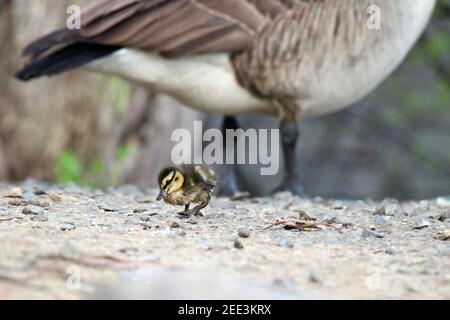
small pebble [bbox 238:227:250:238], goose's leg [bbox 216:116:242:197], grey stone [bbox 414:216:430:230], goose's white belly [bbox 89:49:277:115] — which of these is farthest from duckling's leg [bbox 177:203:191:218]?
goose's leg [bbox 216:116:242:197]

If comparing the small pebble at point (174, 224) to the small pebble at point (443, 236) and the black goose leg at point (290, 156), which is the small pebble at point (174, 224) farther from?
the black goose leg at point (290, 156)

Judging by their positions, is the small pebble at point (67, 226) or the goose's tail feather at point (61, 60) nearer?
the small pebble at point (67, 226)

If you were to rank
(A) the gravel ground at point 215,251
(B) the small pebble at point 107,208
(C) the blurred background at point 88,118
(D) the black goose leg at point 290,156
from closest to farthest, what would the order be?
(A) the gravel ground at point 215,251 < (B) the small pebble at point 107,208 < (D) the black goose leg at point 290,156 < (C) the blurred background at point 88,118

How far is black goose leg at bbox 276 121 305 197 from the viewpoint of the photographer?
7414 mm

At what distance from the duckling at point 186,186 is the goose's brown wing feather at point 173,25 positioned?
1.78m

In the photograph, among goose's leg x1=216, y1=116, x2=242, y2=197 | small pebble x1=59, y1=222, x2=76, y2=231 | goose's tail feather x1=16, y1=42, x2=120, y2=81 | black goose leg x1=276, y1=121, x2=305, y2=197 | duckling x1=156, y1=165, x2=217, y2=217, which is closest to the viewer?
small pebble x1=59, y1=222, x2=76, y2=231

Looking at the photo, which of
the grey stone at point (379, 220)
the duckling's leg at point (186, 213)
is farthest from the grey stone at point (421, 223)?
the duckling's leg at point (186, 213)

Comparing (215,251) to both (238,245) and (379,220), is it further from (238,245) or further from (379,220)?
(379,220)

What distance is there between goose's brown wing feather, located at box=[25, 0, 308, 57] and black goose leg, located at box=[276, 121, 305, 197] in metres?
0.82

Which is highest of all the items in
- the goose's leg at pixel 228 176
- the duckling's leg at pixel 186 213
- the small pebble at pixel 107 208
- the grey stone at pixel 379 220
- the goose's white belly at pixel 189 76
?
the goose's white belly at pixel 189 76

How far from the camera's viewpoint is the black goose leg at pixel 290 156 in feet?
24.3

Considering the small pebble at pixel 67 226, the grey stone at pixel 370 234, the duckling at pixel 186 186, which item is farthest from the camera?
the duckling at pixel 186 186

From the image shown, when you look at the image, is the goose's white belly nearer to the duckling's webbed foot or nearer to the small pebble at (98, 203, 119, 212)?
the small pebble at (98, 203, 119, 212)

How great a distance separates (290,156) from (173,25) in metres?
1.49
